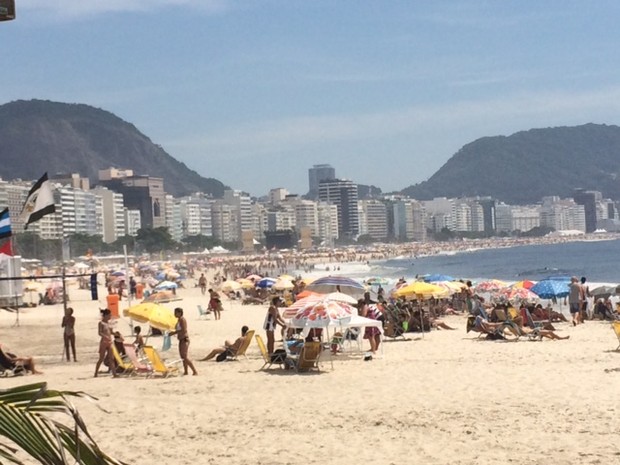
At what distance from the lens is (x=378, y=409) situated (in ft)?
29.1

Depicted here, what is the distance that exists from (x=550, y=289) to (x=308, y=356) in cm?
1204

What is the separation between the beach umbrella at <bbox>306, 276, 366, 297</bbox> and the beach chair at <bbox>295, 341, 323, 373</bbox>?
5.85m

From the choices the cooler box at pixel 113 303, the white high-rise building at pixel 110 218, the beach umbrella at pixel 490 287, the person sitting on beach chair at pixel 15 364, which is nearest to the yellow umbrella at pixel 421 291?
the person sitting on beach chair at pixel 15 364

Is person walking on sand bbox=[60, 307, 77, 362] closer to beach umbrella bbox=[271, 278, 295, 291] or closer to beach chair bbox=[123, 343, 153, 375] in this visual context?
beach chair bbox=[123, 343, 153, 375]

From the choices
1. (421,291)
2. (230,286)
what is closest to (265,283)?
(230,286)

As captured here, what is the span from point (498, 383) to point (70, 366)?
6.73 m

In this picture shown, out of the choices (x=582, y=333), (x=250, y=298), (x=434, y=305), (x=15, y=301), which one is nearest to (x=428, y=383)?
(x=582, y=333)

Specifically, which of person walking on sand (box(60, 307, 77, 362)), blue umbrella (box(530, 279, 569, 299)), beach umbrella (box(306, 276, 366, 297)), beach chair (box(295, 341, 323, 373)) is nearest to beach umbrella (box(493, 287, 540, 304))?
blue umbrella (box(530, 279, 569, 299))

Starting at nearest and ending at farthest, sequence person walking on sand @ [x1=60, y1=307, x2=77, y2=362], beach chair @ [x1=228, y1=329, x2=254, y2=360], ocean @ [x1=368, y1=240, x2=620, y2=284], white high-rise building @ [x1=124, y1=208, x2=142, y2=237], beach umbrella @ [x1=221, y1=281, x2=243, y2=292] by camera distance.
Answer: beach chair @ [x1=228, y1=329, x2=254, y2=360], person walking on sand @ [x1=60, y1=307, x2=77, y2=362], beach umbrella @ [x1=221, y1=281, x2=243, y2=292], ocean @ [x1=368, y1=240, x2=620, y2=284], white high-rise building @ [x1=124, y1=208, x2=142, y2=237]

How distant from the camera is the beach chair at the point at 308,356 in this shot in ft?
38.7

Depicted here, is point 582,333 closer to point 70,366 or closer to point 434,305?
point 434,305

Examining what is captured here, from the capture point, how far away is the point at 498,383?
1044cm

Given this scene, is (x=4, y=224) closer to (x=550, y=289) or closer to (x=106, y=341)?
(x=106, y=341)

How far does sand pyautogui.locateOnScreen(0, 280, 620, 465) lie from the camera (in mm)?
7035
